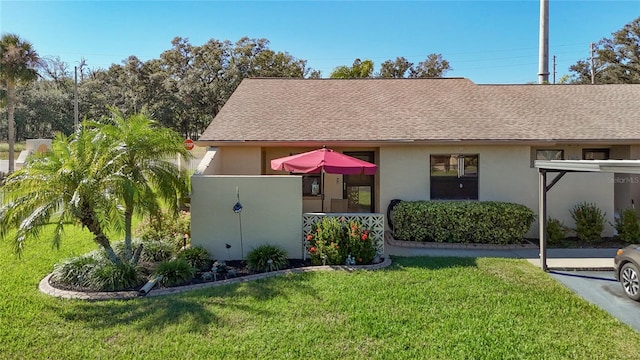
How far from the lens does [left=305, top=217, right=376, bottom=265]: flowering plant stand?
800 cm

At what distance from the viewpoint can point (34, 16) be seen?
1260cm

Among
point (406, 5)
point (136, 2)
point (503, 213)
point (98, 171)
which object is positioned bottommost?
point (503, 213)

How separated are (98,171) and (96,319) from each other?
282cm

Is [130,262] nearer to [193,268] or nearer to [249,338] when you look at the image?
[193,268]

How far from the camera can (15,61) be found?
83.4 ft

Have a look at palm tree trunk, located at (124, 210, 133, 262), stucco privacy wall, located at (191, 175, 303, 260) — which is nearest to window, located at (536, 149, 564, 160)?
stucco privacy wall, located at (191, 175, 303, 260)

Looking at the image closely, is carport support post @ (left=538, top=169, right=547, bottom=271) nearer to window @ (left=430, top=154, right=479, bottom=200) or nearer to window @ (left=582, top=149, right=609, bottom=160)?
window @ (left=430, top=154, right=479, bottom=200)

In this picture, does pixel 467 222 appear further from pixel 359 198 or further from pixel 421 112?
pixel 421 112

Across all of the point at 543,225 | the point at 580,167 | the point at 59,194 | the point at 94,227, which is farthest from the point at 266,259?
the point at 580,167

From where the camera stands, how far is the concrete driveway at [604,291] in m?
5.73

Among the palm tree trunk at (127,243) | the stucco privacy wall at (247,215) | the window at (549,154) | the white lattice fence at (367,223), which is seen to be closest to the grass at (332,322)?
the white lattice fence at (367,223)

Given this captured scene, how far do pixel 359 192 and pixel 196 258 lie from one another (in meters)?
6.43

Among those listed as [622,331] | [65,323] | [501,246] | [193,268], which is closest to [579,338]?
[622,331]

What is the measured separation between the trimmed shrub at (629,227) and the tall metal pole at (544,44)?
39.3ft
